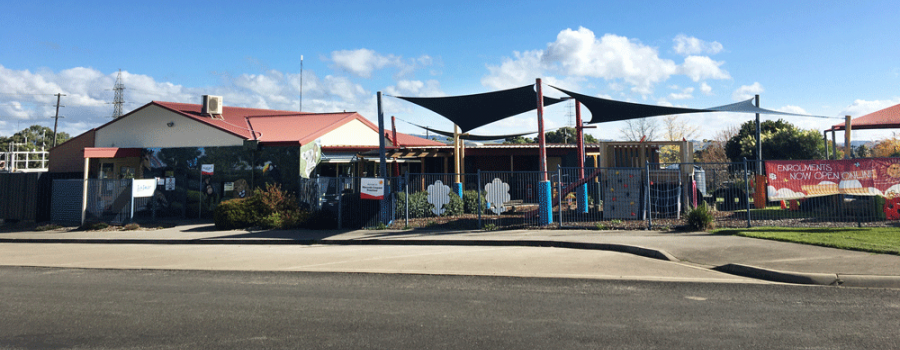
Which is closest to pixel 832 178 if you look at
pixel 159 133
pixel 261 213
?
pixel 261 213

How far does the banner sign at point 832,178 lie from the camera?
1294cm

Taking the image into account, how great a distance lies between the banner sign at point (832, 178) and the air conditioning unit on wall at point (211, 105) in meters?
21.2

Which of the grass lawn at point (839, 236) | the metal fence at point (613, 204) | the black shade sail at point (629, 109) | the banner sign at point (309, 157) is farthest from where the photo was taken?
the banner sign at point (309, 157)

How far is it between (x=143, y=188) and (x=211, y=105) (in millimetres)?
5248

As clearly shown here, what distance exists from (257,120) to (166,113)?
12.7 ft

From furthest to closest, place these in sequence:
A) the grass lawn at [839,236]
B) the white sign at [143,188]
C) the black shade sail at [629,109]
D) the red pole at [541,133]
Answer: the white sign at [143,188] → the red pole at [541,133] → the black shade sail at [629,109] → the grass lawn at [839,236]

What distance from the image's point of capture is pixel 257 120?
23.8 meters

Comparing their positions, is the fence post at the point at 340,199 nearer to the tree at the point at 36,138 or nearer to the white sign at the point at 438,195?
the white sign at the point at 438,195

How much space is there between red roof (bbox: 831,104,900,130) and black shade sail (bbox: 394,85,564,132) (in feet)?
46.7

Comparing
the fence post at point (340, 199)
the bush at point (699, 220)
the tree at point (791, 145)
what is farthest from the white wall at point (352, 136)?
the tree at point (791, 145)

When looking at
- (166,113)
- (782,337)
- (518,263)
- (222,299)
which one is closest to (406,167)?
(166,113)

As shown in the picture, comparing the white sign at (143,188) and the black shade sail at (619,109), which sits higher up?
the black shade sail at (619,109)

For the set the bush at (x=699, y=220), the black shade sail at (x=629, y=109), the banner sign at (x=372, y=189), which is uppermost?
the black shade sail at (x=629, y=109)

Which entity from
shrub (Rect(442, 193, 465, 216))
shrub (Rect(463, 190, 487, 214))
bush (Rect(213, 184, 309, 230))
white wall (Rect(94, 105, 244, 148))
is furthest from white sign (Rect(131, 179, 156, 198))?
shrub (Rect(463, 190, 487, 214))
